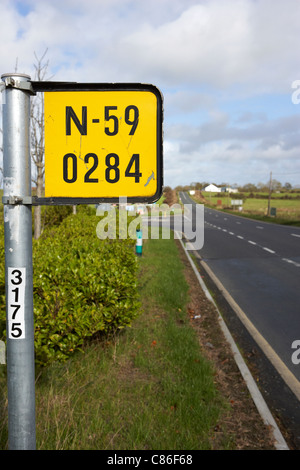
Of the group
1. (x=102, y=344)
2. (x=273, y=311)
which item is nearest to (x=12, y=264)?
(x=102, y=344)

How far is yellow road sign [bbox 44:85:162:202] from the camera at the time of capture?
1590 millimetres

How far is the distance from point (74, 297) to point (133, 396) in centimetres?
123

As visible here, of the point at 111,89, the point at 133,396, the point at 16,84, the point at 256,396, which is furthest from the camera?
the point at 256,396

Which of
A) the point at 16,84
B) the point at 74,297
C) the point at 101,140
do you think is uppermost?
the point at 16,84

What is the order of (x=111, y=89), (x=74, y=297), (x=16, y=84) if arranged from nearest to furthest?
1. (x=16, y=84)
2. (x=111, y=89)
3. (x=74, y=297)

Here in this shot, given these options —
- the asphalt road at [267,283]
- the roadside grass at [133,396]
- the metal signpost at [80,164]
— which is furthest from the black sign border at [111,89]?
the asphalt road at [267,283]

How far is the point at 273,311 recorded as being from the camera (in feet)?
25.6

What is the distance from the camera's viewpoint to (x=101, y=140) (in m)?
1.60

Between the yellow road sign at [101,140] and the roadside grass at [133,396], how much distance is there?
7.66ft

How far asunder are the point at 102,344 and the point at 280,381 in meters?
2.47

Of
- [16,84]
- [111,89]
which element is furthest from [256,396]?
[16,84]

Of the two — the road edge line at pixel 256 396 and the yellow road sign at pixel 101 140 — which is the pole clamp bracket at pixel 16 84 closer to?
the yellow road sign at pixel 101 140

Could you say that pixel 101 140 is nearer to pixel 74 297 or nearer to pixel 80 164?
pixel 80 164
